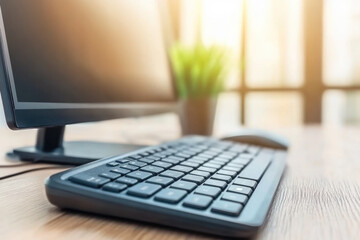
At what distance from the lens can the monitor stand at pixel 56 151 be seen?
1.85 feet

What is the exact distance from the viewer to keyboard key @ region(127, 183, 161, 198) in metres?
0.31

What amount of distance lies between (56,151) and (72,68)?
138 millimetres

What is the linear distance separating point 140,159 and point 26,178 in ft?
0.51

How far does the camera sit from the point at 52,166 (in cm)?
56

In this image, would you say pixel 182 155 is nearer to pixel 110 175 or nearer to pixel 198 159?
pixel 198 159

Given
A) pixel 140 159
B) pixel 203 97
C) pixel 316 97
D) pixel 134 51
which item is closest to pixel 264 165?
pixel 140 159

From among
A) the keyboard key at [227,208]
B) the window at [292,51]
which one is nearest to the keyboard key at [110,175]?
the keyboard key at [227,208]

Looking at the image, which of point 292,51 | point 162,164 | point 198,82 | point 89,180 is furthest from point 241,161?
point 292,51

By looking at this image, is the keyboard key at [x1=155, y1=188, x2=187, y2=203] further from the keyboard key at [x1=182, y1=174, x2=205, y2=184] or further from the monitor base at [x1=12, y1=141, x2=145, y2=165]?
the monitor base at [x1=12, y1=141, x2=145, y2=165]

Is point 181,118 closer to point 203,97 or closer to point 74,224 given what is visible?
point 203,97

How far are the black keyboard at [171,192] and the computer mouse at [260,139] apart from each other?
341mm

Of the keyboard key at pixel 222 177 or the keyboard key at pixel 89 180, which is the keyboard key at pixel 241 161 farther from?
the keyboard key at pixel 89 180

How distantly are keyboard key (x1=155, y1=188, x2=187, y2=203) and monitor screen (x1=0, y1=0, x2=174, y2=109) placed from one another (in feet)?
0.70

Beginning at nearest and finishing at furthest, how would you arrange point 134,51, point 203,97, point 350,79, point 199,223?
point 199,223
point 134,51
point 203,97
point 350,79
